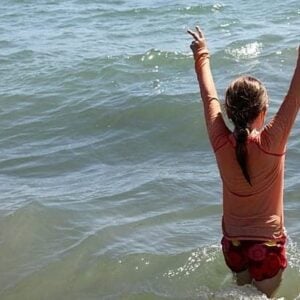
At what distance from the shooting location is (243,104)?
149 inches

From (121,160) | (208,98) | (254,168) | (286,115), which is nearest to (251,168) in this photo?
(254,168)

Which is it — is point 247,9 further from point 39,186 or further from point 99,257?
point 99,257

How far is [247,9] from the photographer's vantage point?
54.6ft

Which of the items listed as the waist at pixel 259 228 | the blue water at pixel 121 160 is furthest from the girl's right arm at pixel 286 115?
the blue water at pixel 121 160

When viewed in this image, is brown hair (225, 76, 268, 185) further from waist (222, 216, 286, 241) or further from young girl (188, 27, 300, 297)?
waist (222, 216, 286, 241)

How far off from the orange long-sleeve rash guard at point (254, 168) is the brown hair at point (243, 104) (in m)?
0.05

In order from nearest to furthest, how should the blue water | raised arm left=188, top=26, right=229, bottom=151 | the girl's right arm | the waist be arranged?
1. the girl's right arm
2. raised arm left=188, top=26, right=229, bottom=151
3. the waist
4. the blue water

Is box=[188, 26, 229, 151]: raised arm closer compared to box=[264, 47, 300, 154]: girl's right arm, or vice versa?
box=[264, 47, 300, 154]: girl's right arm

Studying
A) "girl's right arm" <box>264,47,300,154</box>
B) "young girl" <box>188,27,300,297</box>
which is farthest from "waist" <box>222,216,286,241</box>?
"girl's right arm" <box>264,47,300,154</box>

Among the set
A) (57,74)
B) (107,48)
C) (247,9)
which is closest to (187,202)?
(57,74)

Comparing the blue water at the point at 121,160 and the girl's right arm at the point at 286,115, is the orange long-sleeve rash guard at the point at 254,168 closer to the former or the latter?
the girl's right arm at the point at 286,115

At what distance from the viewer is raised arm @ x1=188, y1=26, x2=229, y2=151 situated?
12.9ft

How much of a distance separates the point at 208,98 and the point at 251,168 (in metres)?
0.48

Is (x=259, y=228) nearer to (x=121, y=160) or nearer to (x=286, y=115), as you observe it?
(x=286, y=115)
